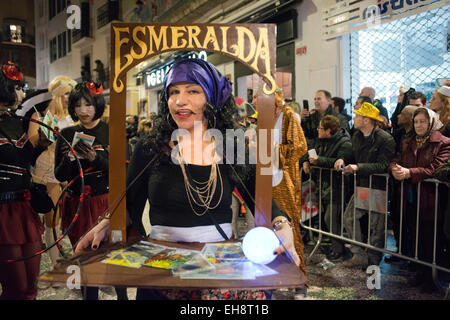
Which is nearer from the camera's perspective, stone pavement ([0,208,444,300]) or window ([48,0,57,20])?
stone pavement ([0,208,444,300])

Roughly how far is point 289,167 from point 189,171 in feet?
7.08

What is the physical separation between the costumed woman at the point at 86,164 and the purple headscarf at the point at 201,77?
1.54 m

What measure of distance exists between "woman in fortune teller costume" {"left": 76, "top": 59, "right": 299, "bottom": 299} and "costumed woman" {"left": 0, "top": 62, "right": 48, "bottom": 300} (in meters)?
1.18

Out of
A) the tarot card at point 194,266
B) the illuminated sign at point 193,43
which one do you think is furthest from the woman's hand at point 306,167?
the tarot card at point 194,266

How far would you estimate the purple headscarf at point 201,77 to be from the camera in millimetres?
1798

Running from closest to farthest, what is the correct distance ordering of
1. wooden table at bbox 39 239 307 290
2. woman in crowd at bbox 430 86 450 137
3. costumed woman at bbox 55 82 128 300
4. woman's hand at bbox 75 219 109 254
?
wooden table at bbox 39 239 307 290, woman's hand at bbox 75 219 109 254, costumed woman at bbox 55 82 128 300, woman in crowd at bbox 430 86 450 137

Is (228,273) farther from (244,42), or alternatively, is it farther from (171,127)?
(244,42)

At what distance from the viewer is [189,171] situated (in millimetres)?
1888

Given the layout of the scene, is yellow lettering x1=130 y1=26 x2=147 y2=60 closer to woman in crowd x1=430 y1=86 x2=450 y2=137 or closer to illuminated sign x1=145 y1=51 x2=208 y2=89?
woman in crowd x1=430 y1=86 x2=450 y2=137

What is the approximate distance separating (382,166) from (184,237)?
125 inches

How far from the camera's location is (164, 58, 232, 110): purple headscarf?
180 cm

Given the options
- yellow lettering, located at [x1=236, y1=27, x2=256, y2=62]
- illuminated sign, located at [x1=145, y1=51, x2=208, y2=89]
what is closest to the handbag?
yellow lettering, located at [x1=236, y1=27, x2=256, y2=62]

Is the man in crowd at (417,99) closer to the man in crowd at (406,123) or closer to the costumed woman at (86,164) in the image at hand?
the man in crowd at (406,123)
